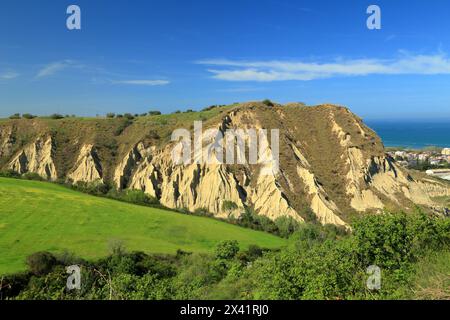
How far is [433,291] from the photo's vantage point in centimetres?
799

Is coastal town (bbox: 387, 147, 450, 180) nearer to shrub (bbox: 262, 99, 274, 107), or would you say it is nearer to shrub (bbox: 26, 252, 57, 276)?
shrub (bbox: 262, 99, 274, 107)

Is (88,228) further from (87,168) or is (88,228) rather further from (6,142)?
(6,142)

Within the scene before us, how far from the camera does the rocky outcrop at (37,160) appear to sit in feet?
256

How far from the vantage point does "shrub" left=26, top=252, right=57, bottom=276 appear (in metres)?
30.6

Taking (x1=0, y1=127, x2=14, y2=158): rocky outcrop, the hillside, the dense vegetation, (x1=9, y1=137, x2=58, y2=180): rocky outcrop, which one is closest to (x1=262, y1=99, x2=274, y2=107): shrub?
the hillside

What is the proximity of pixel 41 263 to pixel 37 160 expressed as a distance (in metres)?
55.2

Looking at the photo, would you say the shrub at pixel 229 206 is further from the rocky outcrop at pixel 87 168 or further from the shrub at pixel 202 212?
the rocky outcrop at pixel 87 168

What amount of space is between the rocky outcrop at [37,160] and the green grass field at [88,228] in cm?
1769

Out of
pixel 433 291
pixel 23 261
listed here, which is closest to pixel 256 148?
pixel 23 261

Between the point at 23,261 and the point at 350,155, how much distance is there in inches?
2256

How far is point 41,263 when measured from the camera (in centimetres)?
3112

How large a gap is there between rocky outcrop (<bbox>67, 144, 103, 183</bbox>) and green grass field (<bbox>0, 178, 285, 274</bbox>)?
1530 cm
